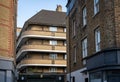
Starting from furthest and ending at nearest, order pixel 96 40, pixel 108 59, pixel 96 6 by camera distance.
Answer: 1. pixel 96 6
2. pixel 96 40
3. pixel 108 59

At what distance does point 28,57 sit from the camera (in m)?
56.5

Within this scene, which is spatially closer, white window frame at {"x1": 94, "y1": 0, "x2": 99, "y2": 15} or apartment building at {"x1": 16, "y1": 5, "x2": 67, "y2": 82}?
white window frame at {"x1": 94, "y1": 0, "x2": 99, "y2": 15}

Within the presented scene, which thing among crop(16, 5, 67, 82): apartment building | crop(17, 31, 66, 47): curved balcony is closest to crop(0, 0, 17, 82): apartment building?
crop(16, 5, 67, 82): apartment building

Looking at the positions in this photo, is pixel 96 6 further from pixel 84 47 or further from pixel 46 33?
pixel 46 33

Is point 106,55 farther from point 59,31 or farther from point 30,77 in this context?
point 59,31

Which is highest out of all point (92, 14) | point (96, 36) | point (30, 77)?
point (92, 14)

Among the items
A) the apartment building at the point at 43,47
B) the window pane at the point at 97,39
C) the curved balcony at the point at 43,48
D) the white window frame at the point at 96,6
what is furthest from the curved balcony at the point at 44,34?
the window pane at the point at 97,39

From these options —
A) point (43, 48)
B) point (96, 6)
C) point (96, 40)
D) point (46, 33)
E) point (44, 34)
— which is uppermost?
point (46, 33)

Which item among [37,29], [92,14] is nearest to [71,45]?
[92,14]

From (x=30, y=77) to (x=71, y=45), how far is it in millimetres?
16374

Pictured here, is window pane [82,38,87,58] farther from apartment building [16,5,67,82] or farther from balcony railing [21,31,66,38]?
balcony railing [21,31,66,38]

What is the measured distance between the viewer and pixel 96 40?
24344mm

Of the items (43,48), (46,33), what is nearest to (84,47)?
(43,48)

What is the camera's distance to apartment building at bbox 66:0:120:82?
66.8 feet
